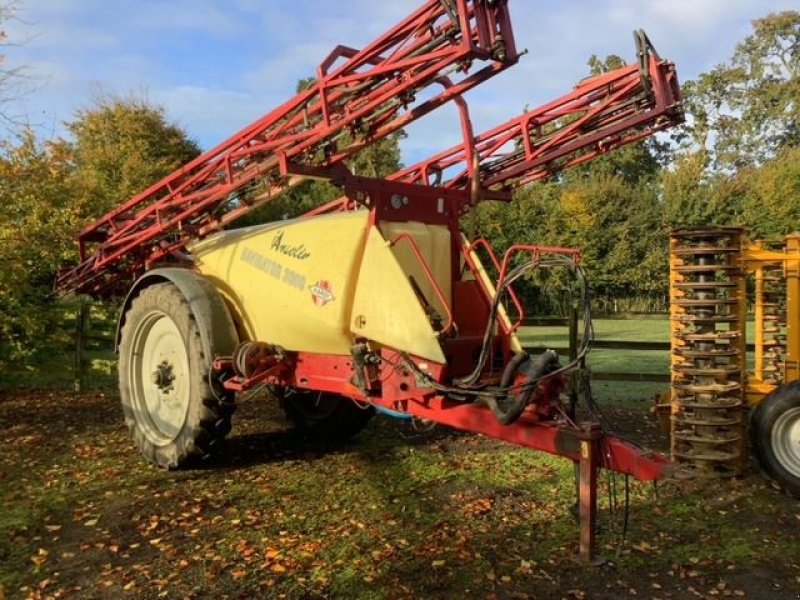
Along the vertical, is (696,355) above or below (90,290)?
below

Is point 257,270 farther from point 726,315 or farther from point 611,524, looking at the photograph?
point 726,315

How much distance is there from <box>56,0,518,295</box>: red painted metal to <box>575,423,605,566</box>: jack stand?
215cm

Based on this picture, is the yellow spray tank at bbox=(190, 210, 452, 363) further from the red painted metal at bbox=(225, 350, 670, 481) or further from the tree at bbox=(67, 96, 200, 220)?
the tree at bbox=(67, 96, 200, 220)

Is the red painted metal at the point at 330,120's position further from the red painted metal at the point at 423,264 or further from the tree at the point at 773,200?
the tree at the point at 773,200

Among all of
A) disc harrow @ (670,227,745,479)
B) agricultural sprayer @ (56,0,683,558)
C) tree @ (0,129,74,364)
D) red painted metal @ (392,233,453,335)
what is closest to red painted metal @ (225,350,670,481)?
agricultural sprayer @ (56,0,683,558)

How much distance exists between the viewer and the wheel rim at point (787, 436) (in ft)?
17.3

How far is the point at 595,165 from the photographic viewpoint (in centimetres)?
4128

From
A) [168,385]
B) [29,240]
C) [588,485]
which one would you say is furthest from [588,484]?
[29,240]

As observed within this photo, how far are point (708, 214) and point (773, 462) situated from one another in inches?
990

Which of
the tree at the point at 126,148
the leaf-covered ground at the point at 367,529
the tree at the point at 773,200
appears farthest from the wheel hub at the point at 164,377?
the tree at the point at 773,200

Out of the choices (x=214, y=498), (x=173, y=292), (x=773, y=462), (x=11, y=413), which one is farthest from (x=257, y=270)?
(x=11, y=413)

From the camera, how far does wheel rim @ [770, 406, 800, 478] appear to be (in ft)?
17.3

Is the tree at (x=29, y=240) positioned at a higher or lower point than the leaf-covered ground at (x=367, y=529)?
higher

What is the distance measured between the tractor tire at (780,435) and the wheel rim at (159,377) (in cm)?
461
